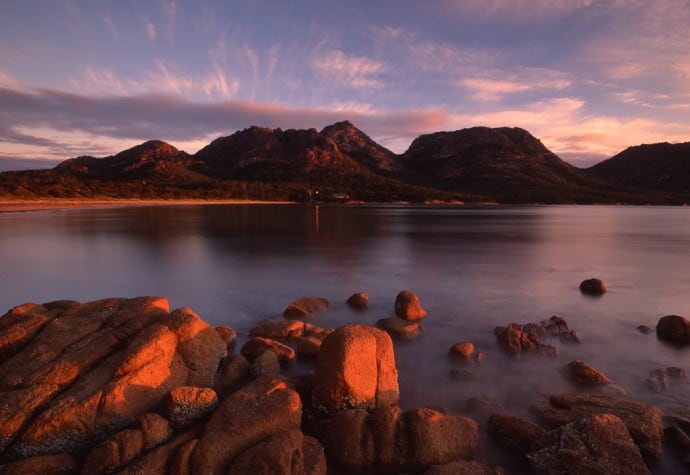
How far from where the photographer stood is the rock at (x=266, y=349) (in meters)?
9.78

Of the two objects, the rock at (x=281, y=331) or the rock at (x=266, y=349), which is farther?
the rock at (x=281, y=331)

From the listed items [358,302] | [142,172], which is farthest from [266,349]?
[142,172]

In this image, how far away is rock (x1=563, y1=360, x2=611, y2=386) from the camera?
923 centimetres

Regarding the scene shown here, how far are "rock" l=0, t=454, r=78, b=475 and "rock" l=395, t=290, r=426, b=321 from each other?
34.4 feet

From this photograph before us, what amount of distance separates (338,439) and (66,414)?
4.41 m

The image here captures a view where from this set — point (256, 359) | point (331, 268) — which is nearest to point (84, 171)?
point (331, 268)

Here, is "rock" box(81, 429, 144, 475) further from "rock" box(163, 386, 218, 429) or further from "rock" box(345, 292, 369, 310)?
"rock" box(345, 292, 369, 310)

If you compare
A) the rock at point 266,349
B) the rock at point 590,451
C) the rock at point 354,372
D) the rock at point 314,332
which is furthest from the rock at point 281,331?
the rock at point 590,451

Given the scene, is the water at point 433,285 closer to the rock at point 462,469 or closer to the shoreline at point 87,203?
the rock at point 462,469

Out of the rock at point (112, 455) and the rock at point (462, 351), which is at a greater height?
the rock at point (112, 455)

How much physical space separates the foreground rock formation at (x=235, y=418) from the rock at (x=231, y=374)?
0.03m

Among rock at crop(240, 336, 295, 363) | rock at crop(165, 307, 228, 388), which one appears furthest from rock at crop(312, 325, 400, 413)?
rock at crop(165, 307, 228, 388)

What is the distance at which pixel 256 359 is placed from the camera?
9.30 m

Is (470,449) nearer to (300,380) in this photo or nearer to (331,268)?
(300,380)
